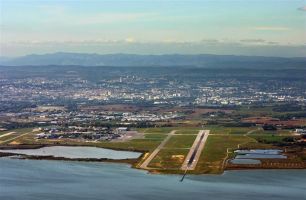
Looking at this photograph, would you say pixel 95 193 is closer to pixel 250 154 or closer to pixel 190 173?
pixel 190 173

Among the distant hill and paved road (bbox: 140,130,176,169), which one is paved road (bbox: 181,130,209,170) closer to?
paved road (bbox: 140,130,176,169)

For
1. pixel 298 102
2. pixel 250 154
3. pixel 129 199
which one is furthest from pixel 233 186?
pixel 298 102

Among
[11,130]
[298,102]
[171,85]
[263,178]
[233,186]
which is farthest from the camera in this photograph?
[171,85]

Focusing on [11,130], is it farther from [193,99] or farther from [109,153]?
[193,99]

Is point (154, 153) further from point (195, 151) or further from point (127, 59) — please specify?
point (127, 59)

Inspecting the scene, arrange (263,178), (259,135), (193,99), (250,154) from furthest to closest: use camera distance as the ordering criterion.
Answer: (193,99)
(259,135)
(250,154)
(263,178)

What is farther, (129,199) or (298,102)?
(298,102)

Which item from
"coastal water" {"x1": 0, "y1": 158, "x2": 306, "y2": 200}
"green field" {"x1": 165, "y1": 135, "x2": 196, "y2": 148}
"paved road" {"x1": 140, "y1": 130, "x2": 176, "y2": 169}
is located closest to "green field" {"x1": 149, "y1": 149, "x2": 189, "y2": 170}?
"paved road" {"x1": 140, "y1": 130, "x2": 176, "y2": 169}

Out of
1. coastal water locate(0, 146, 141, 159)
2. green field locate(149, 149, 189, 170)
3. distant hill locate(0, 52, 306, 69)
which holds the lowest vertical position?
coastal water locate(0, 146, 141, 159)
